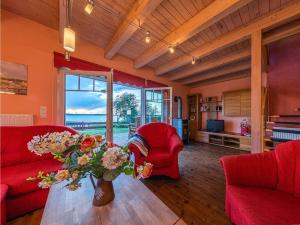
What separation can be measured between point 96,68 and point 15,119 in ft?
5.81

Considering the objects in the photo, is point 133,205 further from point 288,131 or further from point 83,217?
point 288,131

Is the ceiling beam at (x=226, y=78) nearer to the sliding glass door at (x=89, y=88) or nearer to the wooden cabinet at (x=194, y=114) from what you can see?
the wooden cabinet at (x=194, y=114)

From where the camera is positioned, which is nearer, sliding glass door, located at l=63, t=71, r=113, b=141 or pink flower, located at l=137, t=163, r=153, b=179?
pink flower, located at l=137, t=163, r=153, b=179

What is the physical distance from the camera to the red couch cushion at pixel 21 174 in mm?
1470

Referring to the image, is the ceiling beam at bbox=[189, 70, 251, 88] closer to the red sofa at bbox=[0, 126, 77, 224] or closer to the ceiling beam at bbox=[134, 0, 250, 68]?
the ceiling beam at bbox=[134, 0, 250, 68]

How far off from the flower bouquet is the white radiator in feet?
6.55

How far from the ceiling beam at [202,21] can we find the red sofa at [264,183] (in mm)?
1736

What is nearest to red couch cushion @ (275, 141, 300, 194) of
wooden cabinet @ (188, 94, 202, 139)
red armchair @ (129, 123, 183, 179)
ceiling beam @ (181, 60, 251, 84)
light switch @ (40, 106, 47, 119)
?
red armchair @ (129, 123, 183, 179)

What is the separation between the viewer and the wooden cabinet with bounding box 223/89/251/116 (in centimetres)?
445

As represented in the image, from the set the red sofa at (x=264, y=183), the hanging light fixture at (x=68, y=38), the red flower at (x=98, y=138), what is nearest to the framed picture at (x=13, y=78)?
the hanging light fixture at (x=68, y=38)

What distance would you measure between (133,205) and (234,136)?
443 cm

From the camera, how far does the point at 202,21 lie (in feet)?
6.97

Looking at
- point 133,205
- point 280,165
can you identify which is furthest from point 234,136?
point 133,205

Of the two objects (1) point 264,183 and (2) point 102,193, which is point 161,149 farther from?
(2) point 102,193
